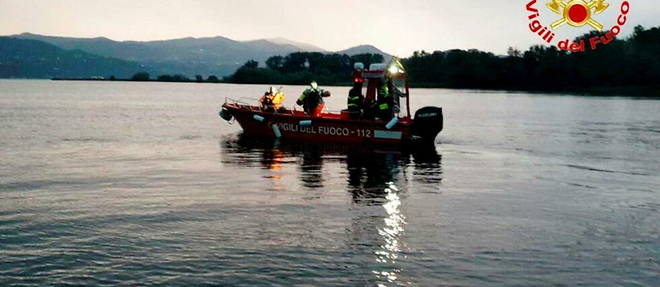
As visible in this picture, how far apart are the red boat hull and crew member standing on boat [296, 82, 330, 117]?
0.29m

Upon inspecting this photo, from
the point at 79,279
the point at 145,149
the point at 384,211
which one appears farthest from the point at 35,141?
the point at 79,279

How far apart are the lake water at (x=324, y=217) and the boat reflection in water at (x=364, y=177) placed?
1.8 inches

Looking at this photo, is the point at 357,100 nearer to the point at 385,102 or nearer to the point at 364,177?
the point at 385,102

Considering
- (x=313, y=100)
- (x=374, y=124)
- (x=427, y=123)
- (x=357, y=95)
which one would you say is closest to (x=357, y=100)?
(x=357, y=95)

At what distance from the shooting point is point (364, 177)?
18.1 metres

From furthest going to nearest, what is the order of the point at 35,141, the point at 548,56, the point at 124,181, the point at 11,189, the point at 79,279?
the point at 548,56 < the point at 35,141 < the point at 124,181 < the point at 11,189 < the point at 79,279

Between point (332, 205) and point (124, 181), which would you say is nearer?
point (332, 205)

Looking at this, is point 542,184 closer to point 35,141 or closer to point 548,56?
point 35,141

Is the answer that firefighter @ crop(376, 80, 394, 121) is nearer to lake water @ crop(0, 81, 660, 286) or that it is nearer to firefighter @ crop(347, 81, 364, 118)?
firefighter @ crop(347, 81, 364, 118)

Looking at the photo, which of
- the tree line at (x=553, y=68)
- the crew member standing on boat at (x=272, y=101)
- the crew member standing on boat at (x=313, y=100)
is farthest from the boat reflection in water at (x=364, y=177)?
the tree line at (x=553, y=68)

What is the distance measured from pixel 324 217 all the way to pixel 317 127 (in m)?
13.9

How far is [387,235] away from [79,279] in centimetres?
485

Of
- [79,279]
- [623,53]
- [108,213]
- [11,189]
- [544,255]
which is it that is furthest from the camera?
[623,53]

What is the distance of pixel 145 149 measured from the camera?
2478 centimetres
